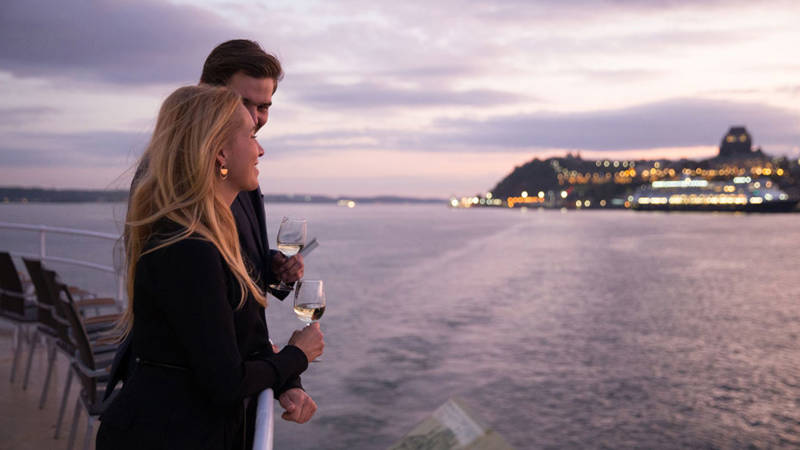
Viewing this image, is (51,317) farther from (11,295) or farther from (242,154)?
(242,154)

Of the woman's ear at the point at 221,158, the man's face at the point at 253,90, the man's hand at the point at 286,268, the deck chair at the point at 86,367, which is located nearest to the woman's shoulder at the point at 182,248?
the woman's ear at the point at 221,158

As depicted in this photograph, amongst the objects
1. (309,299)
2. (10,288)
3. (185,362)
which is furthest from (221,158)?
(10,288)

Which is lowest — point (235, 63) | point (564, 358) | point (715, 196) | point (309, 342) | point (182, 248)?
point (564, 358)

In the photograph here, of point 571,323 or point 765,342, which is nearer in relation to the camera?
point 765,342

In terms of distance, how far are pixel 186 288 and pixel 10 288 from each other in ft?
14.3

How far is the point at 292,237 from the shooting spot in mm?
2244

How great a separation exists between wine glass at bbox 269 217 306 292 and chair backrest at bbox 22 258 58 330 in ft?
7.96

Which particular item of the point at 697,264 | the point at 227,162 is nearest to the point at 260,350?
the point at 227,162

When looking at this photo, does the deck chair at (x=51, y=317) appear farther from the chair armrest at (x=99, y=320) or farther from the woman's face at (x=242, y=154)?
the woman's face at (x=242, y=154)

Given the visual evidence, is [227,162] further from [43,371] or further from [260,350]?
[43,371]

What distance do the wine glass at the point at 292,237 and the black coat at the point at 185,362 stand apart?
774mm

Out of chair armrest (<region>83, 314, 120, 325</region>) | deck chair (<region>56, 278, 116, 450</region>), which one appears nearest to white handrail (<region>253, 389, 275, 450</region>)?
deck chair (<region>56, 278, 116, 450</region>)

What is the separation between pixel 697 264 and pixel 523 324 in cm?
1846

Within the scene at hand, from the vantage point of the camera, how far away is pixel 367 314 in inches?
652
